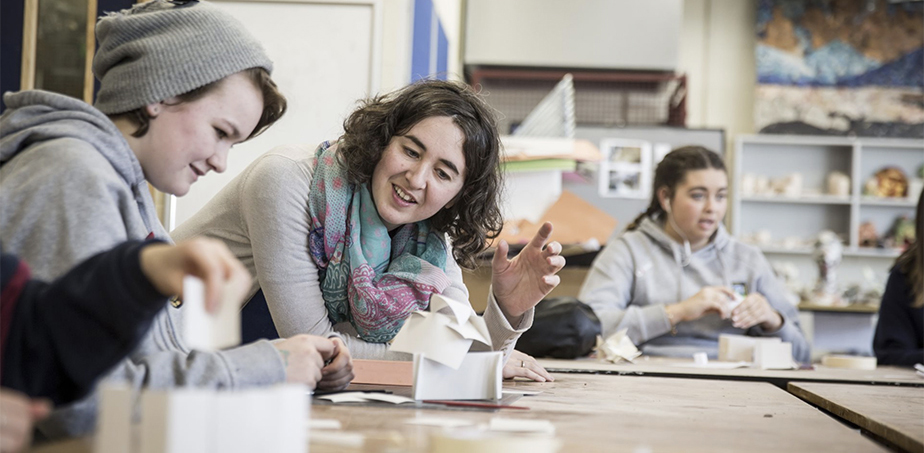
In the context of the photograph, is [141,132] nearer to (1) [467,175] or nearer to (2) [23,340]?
(2) [23,340]

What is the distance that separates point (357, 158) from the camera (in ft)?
5.04

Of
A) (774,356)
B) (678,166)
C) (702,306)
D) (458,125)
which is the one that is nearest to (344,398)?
(458,125)

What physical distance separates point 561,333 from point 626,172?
2594 millimetres

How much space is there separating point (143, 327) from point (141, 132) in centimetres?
44

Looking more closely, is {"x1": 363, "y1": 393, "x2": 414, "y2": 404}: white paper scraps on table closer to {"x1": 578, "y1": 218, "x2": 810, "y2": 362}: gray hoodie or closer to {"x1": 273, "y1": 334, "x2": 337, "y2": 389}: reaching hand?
{"x1": 273, "y1": 334, "x2": 337, "y2": 389}: reaching hand

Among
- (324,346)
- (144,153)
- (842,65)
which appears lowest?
(324,346)

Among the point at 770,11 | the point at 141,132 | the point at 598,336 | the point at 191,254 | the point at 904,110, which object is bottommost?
the point at 598,336

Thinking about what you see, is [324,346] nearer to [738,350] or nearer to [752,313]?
[738,350]

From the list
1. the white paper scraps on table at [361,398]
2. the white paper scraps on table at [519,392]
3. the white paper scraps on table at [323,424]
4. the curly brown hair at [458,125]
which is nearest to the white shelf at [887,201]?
the curly brown hair at [458,125]

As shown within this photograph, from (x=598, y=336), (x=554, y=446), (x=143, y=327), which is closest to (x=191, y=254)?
(x=143, y=327)

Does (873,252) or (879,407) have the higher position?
(873,252)

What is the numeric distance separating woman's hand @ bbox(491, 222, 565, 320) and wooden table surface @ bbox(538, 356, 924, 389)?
0.27m

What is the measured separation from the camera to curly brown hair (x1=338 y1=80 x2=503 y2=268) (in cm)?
154

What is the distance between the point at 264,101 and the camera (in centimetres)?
119
